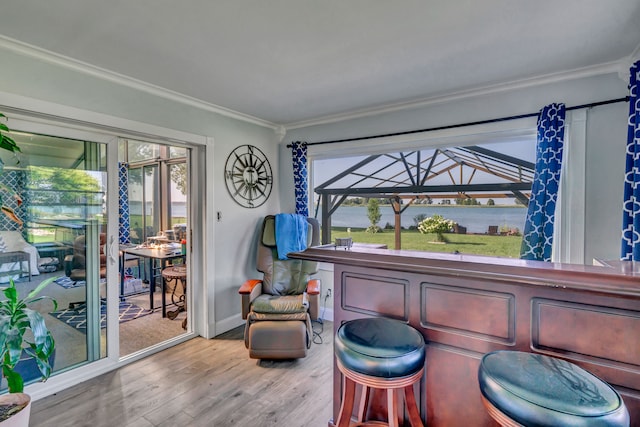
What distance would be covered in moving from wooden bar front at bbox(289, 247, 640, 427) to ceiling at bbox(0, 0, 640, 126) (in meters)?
1.36

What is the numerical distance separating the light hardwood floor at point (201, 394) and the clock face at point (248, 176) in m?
1.74

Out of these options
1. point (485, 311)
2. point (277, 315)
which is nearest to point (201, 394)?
point (277, 315)

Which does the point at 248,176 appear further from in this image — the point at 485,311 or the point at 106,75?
the point at 485,311

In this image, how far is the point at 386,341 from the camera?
1377 millimetres

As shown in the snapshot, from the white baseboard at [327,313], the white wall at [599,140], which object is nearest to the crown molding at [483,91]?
the white wall at [599,140]

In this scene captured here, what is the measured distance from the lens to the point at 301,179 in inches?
153

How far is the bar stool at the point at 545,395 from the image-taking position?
3.01 ft

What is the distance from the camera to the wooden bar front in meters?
1.19

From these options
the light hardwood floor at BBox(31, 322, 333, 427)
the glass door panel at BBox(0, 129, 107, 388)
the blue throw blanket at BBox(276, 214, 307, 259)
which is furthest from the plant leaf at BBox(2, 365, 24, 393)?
the blue throw blanket at BBox(276, 214, 307, 259)

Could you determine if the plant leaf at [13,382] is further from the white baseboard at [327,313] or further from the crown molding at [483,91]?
the crown molding at [483,91]

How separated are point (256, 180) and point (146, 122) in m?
1.41

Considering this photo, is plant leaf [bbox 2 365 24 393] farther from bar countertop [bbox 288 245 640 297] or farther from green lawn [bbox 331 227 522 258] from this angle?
green lawn [bbox 331 227 522 258]

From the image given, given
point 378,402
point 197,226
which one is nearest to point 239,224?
point 197,226

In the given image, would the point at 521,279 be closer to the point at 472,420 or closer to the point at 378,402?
the point at 472,420
